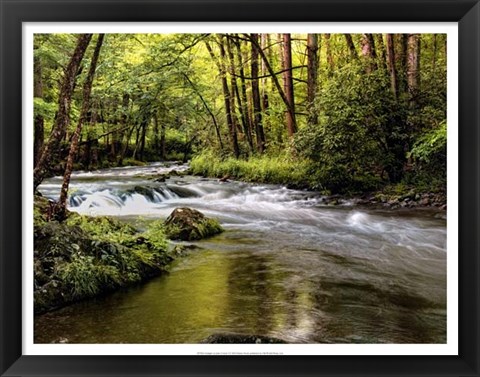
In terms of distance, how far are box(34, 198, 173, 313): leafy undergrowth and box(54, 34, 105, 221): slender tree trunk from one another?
60 mm

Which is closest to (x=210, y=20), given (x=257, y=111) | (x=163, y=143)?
(x=257, y=111)

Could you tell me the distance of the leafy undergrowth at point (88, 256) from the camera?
7.63 feet

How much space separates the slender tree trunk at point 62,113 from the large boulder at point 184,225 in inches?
26.5

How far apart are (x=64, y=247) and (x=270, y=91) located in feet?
4.51

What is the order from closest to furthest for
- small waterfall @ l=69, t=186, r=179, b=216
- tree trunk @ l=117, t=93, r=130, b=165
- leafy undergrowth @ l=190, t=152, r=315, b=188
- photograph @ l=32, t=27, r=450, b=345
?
photograph @ l=32, t=27, r=450, b=345 < small waterfall @ l=69, t=186, r=179, b=216 < tree trunk @ l=117, t=93, r=130, b=165 < leafy undergrowth @ l=190, t=152, r=315, b=188

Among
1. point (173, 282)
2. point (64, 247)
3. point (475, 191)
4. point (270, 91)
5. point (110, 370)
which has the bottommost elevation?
point (110, 370)

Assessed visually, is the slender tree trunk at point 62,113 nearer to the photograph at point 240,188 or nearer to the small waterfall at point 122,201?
the photograph at point 240,188

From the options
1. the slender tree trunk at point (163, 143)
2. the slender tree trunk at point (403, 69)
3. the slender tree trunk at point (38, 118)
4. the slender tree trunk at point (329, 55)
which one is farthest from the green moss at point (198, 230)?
the slender tree trunk at point (403, 69)

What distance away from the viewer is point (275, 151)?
2.70 meters

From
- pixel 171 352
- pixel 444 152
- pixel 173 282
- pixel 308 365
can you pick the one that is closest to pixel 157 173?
pixel 173 282

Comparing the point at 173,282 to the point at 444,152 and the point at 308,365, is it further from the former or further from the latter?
the point at 444,152

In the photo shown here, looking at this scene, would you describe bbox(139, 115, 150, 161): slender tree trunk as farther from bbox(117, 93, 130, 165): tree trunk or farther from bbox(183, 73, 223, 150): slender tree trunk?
bbox(183, 73, 223, 150): slender tree trunk

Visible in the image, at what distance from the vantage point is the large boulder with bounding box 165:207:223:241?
2.53m

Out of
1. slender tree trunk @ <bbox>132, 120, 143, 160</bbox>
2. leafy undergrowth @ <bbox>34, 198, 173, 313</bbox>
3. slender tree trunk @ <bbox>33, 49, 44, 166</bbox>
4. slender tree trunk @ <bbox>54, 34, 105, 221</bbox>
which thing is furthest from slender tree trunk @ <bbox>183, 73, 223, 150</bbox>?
slender tree trunk @ <bbox>33, 49, 44, 166</bbox>
